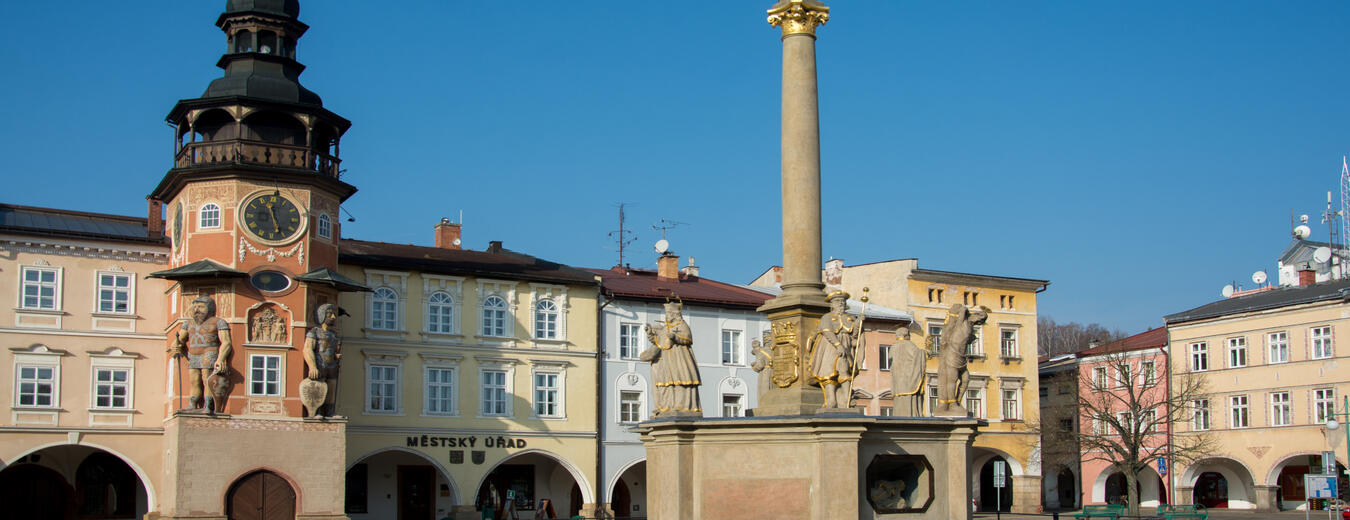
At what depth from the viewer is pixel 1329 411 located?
54125mm

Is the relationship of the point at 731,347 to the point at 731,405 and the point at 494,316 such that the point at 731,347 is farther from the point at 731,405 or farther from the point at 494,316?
the point at 494,316

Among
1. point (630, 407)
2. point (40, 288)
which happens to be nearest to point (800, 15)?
point (40, 288)

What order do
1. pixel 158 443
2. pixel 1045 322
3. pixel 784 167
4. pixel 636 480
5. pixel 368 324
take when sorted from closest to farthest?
pixel 784 167
pixel 158 443
pixel 368 324
pixel 636 480
pixel 1045 322

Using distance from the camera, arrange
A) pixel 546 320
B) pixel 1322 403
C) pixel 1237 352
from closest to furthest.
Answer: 1. pixel 546 320
2. pixel 1322 403
3. pixel 1237 352

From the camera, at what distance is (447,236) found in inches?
2069

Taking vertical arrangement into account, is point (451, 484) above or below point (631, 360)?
below

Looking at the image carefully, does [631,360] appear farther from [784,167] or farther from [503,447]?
[784,167]

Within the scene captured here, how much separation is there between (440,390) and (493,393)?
1779 mm

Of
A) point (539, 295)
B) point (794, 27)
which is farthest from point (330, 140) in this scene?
point (794, 27)

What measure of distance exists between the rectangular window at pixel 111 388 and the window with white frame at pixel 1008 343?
114 feet

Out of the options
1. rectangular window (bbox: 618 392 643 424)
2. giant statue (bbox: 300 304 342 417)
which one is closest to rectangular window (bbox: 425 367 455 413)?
giant statue (bbox: 300 304 342 417)

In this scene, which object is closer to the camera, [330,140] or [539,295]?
[330,140]

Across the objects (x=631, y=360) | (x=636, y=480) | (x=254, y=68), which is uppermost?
(x=254, y=68)

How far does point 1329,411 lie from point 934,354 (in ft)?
48.0
